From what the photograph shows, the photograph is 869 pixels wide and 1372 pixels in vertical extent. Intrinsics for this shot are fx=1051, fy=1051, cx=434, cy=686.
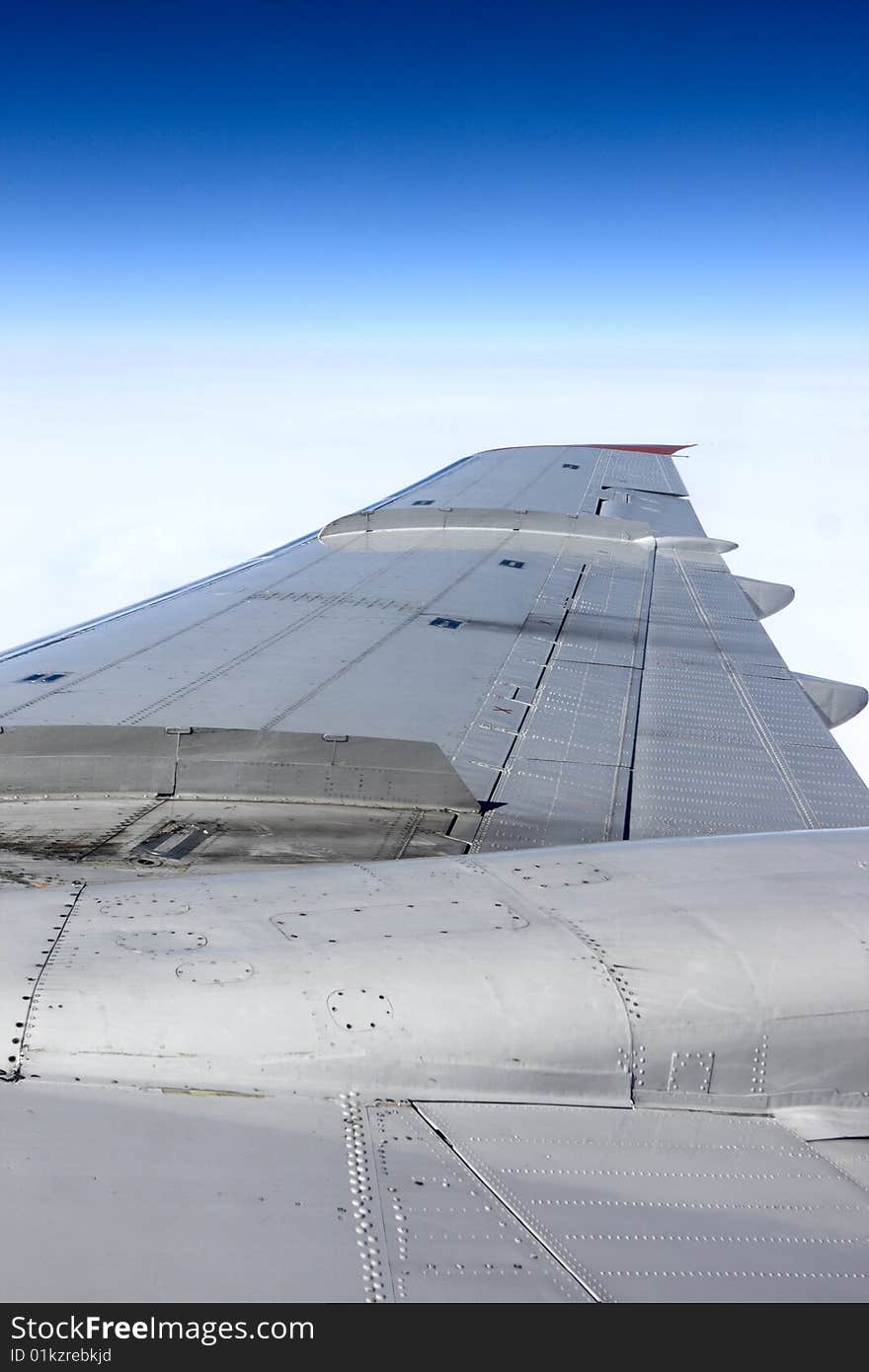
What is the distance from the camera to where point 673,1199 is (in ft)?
10.3

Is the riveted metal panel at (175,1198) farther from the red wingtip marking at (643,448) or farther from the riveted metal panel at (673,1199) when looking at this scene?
the red wingtip marking at (643,448)

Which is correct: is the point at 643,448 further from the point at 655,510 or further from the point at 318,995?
the point at 318,995

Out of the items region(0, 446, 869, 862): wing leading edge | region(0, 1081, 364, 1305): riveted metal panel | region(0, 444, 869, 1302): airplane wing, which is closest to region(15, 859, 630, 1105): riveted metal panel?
region(0, 444, 869, 1302): airplane wing

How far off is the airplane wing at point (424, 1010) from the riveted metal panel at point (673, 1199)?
0.04 ft

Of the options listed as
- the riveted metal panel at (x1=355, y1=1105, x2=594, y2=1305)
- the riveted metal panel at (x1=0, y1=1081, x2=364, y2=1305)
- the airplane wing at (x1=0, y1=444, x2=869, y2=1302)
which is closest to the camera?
the riveted metal panel at (x1=0, y1=1081, x2=364, y2=1305)

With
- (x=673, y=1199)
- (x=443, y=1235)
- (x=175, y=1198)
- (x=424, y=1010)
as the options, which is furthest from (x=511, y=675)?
(x=175, y=1198)

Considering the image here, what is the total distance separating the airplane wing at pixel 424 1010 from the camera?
2.71 m

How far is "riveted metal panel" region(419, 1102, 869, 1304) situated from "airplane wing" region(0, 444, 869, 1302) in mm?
12

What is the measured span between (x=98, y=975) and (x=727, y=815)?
4.00 m

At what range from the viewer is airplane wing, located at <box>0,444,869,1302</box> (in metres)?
2.71

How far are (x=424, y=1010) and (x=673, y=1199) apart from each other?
0.99 metres

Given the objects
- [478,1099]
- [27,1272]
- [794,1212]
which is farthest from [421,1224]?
[794,1212]

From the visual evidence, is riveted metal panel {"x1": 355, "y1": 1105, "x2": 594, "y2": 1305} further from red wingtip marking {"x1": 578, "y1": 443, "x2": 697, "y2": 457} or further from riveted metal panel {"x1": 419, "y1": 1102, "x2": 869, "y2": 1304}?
red wingtip marking {"x1": 578, "y1": 443, "x2": 697, "y2": 457}

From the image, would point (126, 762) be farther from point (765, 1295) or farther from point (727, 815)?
point (765, 1295)
